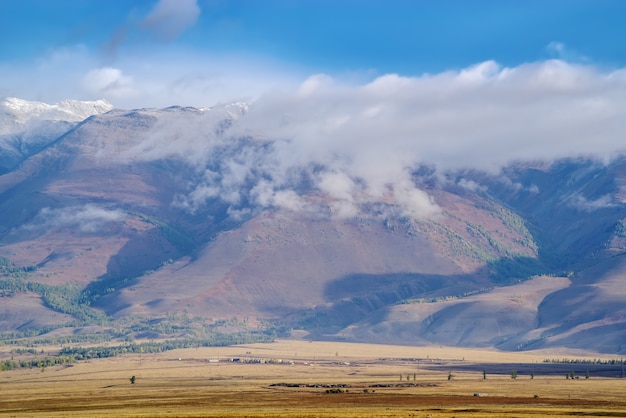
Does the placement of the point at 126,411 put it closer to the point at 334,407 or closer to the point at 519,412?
the point at 334,407

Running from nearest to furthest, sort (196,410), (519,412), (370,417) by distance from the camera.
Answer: (370,417), (519,412), (196,410)

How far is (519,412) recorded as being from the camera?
182 m

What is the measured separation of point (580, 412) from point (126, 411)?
78.6 metres

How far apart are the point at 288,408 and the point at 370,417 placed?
33.3 m

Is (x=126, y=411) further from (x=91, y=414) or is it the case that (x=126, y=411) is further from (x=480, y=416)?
(x=480, y=416)

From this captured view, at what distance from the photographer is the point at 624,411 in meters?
184

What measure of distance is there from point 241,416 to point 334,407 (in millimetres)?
29612

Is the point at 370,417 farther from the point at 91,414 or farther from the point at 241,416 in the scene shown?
the point at 91,414

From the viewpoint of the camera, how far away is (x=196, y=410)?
196 m

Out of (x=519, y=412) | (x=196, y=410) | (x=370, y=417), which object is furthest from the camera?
(x=196, y=410)

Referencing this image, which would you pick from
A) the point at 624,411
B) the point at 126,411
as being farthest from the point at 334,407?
the point at 624,411

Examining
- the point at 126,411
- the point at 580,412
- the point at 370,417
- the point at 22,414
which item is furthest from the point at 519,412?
the point at 22,414

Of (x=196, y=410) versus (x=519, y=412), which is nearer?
(x=519, y=412)

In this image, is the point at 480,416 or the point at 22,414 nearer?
the point at 480,416
